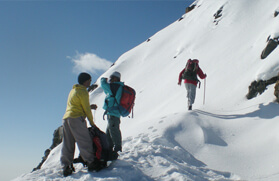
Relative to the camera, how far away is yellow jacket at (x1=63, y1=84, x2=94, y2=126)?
3.92 meters

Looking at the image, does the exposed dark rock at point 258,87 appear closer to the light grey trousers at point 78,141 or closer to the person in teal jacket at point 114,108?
the person in teal jacket at point 114,108

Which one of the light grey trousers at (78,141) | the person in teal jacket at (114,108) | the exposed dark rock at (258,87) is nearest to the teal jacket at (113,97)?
the person in teal jacket at (114,108)

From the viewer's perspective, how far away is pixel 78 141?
12.8ft

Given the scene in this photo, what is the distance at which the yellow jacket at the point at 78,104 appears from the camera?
154 inches

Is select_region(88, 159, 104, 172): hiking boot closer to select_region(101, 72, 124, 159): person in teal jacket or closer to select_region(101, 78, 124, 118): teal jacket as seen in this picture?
select_region(101, 72, 124, 159): person in teal jacket

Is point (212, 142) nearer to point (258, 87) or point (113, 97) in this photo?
point (113, 97)

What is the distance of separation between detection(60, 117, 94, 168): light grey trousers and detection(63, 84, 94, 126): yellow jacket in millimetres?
101

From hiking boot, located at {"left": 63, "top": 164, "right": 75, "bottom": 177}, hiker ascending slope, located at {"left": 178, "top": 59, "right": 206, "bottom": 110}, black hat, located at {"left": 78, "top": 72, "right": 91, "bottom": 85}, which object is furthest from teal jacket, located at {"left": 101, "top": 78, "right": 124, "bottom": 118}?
hiker ascending slope, located at {"left": 178, "top": 59, "right": 206, "bottom": 110}

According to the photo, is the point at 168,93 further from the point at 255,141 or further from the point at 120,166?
the point at 120,166

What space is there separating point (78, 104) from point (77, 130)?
1.55ft

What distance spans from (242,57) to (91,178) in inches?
446

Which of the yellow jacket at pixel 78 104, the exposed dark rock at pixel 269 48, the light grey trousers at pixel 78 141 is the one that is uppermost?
the exposed dark rock at pixel 269 48

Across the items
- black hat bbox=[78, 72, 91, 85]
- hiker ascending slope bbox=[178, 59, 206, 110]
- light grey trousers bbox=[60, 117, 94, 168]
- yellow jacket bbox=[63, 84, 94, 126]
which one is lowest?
light grey trousers bbox=[60, 117, 94, 168]

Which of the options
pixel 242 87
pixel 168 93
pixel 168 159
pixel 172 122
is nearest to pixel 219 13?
pixel 168 93
